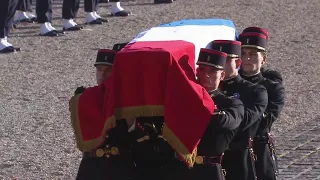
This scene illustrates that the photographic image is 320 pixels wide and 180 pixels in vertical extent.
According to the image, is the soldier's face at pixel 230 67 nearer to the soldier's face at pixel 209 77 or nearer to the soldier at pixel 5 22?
the soldier's face at pixel 209 77

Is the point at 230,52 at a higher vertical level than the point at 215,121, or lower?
higher

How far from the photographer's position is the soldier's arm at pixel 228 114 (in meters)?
5.03

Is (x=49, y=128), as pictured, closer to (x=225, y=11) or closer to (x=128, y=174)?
Answer: (x=128, y=174)

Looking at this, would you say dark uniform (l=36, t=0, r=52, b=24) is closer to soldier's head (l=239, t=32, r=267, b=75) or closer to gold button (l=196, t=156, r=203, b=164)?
soldier's head (l=239, t=32, r=267, b=75)

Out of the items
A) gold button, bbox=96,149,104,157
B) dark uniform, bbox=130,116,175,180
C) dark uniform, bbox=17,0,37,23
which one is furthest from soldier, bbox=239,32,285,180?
dark uniform, bbox=17,0,37,23

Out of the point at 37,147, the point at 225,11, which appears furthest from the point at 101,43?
the point at 37,147

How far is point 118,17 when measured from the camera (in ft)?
48.1

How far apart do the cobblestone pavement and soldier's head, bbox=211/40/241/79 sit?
1.93m

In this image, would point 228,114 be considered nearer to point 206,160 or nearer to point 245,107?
point 206,160

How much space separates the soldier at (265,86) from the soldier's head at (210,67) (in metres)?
0.74

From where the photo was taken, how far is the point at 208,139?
5.13 metres

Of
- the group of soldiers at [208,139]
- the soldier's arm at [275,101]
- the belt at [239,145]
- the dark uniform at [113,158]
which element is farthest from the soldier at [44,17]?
the dark uniform at [113,158]

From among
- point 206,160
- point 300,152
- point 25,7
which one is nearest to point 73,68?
point 25,7

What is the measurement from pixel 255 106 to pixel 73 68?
18.6 feet
